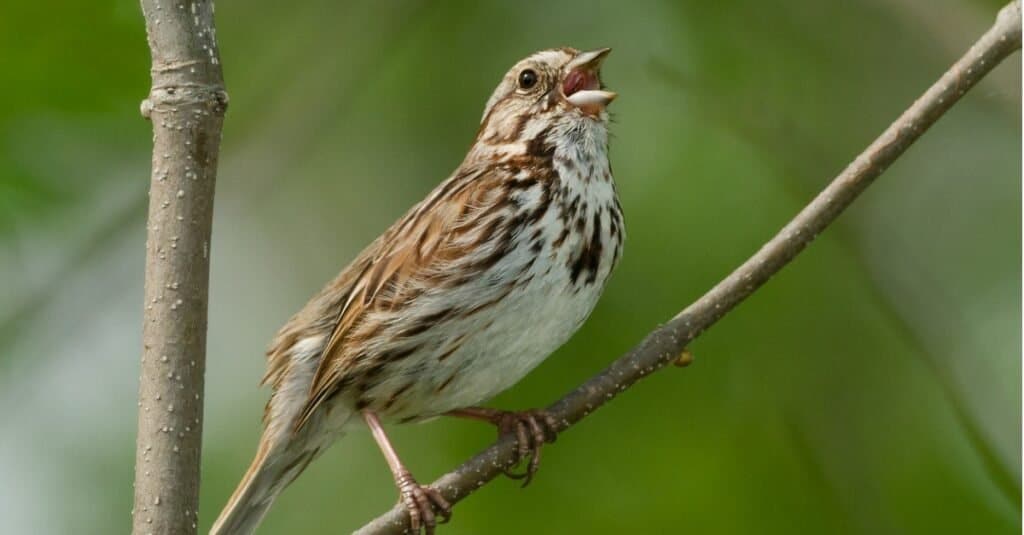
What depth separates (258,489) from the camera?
4.20 meters

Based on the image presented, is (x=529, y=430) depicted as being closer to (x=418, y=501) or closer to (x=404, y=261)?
(x=418, y=501)

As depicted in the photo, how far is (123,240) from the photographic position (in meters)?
4.68

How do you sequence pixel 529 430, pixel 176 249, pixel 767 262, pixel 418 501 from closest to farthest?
pixel 176 249 < pixel 767 262 < pixel 418 501 < pixel 529 430

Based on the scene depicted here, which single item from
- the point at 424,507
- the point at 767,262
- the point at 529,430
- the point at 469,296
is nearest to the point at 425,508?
the point at 424,507

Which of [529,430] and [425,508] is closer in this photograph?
[425,508]

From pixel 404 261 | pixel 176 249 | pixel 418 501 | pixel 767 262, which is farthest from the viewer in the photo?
pixel 404 261

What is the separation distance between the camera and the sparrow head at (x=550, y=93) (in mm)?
4238

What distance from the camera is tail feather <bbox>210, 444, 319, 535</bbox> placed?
414 centimetres

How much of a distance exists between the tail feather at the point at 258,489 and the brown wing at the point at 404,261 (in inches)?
6.6

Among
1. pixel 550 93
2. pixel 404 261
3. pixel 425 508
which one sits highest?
pixel 550 93

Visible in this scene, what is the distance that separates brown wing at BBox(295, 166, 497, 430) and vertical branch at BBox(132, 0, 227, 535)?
1409 millimetres

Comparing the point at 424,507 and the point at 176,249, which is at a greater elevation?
the point at 176,249

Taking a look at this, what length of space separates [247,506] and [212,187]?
1779 mm

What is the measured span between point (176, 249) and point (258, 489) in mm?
1729
